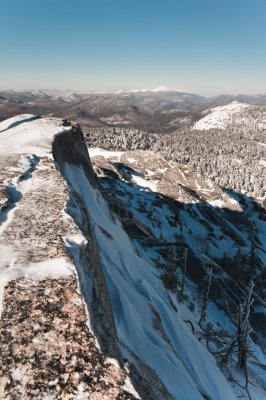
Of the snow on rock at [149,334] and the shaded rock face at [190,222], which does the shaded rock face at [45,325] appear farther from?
the shaded rock face at [190,222]

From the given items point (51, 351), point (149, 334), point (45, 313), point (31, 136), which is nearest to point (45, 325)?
point (45, 313)

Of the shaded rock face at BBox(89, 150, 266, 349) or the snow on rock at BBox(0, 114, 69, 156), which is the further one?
the shaded rock face at BBox(89, 150, 266, 349)

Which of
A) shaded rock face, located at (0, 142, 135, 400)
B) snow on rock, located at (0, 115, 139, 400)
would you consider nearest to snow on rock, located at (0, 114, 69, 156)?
snow on rock, located at (0, 115, 139, 400)

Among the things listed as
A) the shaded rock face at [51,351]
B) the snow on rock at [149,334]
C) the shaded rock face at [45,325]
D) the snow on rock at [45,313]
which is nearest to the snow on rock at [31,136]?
the snow on rock at [149,334]

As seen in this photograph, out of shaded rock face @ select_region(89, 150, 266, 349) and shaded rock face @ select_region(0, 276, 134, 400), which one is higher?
shaded rock face @ select_region(0, 276, 134, 400)

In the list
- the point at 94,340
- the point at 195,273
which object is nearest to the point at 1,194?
the point at 94,340

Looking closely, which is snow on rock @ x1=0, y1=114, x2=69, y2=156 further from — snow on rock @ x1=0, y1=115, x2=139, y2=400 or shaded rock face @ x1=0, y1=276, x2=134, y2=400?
shaded rock face @ x1=0, y1=276, x2=134, y2=400

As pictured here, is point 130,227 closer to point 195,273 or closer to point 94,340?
point 195,273

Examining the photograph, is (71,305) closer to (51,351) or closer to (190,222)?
(51,351)

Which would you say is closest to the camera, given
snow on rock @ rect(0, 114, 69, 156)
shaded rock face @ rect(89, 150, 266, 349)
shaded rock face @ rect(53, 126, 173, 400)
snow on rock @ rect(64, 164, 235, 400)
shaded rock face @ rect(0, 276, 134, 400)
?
shaded rock face @ rect(0, 276, 134, 400)

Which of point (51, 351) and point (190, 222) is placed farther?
point (190, 222)
